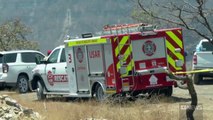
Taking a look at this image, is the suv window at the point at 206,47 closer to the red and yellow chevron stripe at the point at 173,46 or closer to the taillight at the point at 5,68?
the red and yellow chevron stripe at the point at 173,46

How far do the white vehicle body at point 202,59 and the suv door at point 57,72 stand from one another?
609 centimetres

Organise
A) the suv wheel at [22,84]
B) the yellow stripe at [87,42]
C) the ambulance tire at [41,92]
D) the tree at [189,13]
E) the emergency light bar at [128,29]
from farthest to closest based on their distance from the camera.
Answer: the suv wheel at [22,84], the ambulance tire at [41,92], the emergency light bar at [128,29], the yellow stripe at [87,42], the tree at [189,13]

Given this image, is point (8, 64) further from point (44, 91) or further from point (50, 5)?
point (50, 5)

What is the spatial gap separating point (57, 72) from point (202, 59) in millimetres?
6449

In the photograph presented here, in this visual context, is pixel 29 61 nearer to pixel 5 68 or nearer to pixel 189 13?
pixel 5 68

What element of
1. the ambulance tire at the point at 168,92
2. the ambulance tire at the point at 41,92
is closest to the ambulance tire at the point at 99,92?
the ambulance tire at the point at 168,92

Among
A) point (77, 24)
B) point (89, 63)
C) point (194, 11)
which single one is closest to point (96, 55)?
point (89, 63)

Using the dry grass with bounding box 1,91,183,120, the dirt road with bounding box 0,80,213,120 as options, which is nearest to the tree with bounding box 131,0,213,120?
the dry grass with bounding box 1,91,183,120

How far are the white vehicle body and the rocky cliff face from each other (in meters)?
10.8

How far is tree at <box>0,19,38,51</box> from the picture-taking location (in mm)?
42656

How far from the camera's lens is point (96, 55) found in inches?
565

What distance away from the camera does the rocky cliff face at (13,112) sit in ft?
34.3

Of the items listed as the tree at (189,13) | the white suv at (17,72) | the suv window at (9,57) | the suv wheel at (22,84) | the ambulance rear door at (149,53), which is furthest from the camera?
the suv window at (9,57)

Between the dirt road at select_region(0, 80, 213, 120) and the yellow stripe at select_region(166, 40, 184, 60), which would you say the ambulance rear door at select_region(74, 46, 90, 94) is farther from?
the yellow stripe at select_region(166, 40, 184, 60)
